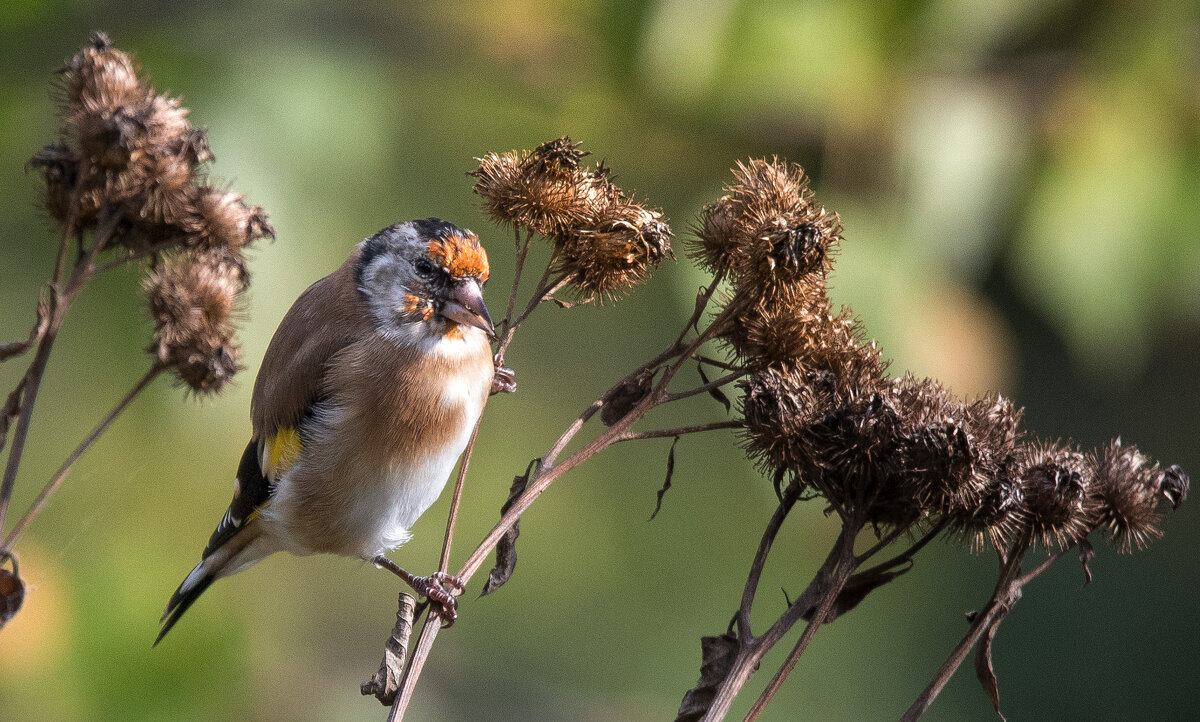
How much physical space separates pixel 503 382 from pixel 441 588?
384 mm

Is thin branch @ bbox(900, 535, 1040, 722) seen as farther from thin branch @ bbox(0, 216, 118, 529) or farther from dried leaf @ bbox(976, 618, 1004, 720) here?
thin branch @ bbox(0, 216, 118, 529)

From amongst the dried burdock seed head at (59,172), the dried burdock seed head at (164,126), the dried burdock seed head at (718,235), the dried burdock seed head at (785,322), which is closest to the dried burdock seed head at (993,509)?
the dried burdock seed head at (785,322)

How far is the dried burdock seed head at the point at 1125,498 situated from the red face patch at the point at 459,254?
2.39 ft

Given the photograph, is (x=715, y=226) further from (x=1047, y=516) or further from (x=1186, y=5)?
(x=1186, y=5)

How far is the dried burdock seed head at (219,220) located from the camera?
4.19 feet

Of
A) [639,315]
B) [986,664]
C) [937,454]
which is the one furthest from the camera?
[639,315]

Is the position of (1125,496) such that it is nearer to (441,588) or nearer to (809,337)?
(809,337)

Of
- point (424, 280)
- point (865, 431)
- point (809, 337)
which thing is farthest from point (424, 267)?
point (865, 431)

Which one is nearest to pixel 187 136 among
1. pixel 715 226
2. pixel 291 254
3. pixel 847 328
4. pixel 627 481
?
pixel 715 226

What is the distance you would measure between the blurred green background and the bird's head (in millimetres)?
1146

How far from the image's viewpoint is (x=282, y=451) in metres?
1.44

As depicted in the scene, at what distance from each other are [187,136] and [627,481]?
2.31m

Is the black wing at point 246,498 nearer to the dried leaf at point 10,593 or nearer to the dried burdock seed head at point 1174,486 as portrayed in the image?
the dried leaf at point 10,593

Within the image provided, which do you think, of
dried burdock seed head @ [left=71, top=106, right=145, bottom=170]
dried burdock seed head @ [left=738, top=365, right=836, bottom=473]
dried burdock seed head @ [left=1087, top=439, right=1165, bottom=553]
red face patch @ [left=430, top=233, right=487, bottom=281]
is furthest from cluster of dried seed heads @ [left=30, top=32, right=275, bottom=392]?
dried burdock seed head @ [left=1087, top=439, right=1165, bottom=553]
